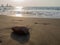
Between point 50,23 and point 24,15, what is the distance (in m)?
0.25

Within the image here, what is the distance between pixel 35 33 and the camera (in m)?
0.78

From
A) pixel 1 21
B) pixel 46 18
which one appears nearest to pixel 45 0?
pixel 46 18

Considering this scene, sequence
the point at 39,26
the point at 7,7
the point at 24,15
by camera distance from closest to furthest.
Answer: the point at 39,26, the point at 24,15, the point at 7,7

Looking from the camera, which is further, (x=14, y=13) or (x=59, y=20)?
(x=14, y=13)

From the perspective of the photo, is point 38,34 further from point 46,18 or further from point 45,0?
point 45,0

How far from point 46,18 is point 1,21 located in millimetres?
335

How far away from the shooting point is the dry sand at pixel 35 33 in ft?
2.28

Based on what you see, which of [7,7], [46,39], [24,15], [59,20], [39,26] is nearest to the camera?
[46,39]

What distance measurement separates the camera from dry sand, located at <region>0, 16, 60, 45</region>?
0.69m

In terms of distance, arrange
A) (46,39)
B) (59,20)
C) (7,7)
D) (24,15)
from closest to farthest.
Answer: (46,39), (59,20), (24,15), (7,7)

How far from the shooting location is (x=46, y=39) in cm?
72

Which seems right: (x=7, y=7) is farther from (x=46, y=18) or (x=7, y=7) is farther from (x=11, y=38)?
(x=11, y=38)

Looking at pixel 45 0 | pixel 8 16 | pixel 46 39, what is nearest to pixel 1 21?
pixel 8 16

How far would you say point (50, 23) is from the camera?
36.1 inches
